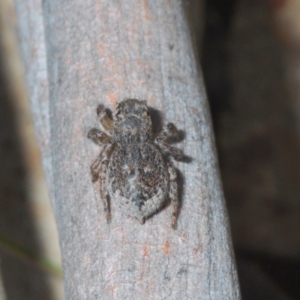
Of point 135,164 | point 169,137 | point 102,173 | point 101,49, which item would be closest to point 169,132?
point 169,137

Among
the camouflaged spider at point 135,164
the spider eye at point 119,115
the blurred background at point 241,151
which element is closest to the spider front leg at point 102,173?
the camouflaged spider at point 135,164

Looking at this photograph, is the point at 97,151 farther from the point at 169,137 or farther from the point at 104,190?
→ the point at 169,137

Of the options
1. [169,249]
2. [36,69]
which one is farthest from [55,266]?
[169,249]

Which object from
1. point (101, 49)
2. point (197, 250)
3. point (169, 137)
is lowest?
point (197, 250)

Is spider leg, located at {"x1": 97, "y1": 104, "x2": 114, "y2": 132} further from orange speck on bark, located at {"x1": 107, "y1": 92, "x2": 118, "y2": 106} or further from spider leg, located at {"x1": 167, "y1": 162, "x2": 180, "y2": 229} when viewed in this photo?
spider leg, located at {"x1": 167, "y1": 162, "x2": 180, "y2": 229}

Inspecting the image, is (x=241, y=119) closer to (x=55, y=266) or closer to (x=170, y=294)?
(x=55, y=266)

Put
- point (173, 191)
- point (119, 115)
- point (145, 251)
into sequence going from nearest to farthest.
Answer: point (145, 251)
point (173, 191)
point (119, 115)

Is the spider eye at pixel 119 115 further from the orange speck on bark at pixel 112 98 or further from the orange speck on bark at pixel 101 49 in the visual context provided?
the orange speck on bark at pixel 101 49
